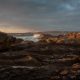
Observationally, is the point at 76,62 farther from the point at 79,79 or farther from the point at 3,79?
the point at 3,79

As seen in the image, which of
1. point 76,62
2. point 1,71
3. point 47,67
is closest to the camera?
point 1,71

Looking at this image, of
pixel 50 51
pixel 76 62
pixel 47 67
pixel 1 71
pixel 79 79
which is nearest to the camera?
pixel 79 79

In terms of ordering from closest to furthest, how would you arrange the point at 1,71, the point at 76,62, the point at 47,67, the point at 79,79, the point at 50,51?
the point at 79,79
the point at 1,71
the point at 47,67
the point at 76,62
the point at 50,51

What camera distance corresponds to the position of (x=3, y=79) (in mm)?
17469

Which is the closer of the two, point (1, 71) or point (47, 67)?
point (1, 71)

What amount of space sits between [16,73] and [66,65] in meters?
4.43

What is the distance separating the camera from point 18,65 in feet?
66.6

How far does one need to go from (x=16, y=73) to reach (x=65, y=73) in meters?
3.18

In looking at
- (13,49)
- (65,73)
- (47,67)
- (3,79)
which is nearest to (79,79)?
(65,73)

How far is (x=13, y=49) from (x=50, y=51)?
336cm

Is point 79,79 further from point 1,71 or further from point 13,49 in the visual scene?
point 13,49

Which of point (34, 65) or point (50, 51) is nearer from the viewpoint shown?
point (34, 65)

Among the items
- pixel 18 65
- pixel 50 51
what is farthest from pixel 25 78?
pixel 50 51

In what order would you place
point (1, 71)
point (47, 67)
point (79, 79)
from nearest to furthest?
point (79, 79), point (1, 71), point (47, 67)
